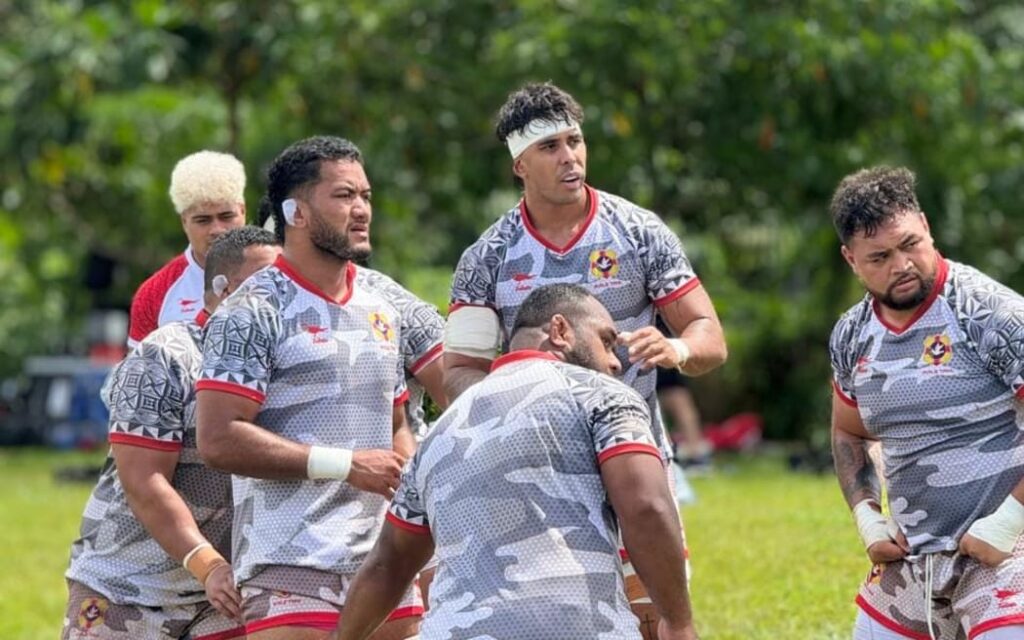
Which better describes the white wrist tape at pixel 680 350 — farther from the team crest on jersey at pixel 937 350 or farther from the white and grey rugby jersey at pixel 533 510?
the white and grey rugby jersey at pixel 533 510

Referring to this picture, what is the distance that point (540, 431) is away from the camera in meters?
4.94

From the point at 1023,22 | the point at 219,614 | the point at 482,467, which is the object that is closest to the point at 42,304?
the point at 1023,22

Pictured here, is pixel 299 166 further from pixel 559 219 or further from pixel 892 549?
pixel 892 549

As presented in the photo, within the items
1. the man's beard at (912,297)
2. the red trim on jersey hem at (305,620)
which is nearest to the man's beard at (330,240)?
the red trim on jersey hem at (305,620)

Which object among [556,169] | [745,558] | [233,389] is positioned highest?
[556,169]

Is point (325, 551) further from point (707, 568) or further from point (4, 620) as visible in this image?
point (4, 620)

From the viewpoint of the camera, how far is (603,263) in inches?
265

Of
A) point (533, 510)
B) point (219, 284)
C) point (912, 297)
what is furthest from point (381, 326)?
point (912, 297)

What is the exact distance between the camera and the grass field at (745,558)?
30.6 ft

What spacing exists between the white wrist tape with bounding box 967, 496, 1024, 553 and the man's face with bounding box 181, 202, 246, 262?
346 cm

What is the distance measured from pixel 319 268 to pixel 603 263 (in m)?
1.09

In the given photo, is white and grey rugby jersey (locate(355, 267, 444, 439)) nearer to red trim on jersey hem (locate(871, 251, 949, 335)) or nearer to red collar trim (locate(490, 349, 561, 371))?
red collar trim (locate(490, 349, 561, 371))

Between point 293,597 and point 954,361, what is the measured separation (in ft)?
7.74

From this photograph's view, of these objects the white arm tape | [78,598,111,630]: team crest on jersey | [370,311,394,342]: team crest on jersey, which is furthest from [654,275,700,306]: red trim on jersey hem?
[78,598,111,630]: team crest on jersey
